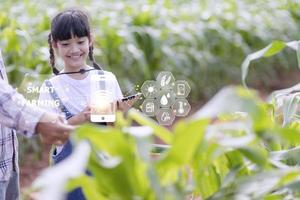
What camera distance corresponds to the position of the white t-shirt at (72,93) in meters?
2.00

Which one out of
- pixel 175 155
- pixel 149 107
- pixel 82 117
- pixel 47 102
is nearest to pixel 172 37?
pixel 149 107

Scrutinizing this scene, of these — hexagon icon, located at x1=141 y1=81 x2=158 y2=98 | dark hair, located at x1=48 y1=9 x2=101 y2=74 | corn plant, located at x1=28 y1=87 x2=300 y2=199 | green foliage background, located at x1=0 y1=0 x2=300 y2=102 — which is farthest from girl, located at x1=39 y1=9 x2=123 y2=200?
green foliage background, located at x1=0 y1=0 x2=300 y2=102

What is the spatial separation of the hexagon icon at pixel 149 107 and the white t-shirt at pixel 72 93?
0.13 metres

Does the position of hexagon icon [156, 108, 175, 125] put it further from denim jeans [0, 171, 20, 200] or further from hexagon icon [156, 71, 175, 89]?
denim jeans [0, 171, 20, 200]

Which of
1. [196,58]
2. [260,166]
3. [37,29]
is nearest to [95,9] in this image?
[196,58]

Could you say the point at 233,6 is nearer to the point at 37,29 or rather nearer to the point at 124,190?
the point at 37,29

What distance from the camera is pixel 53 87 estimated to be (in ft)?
6.66

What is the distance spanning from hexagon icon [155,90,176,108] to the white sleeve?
262 mm

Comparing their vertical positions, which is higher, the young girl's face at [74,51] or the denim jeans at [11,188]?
the young girl's face at [74,51]

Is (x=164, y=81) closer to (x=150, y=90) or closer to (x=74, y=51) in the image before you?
(x=150, y=90)

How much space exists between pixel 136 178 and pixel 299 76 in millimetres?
7393

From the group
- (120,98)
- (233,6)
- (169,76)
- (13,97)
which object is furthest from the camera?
(233,6)

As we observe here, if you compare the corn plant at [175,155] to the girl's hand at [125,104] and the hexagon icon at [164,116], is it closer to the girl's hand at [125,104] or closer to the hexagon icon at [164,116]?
the girl's hand at [125,104]
